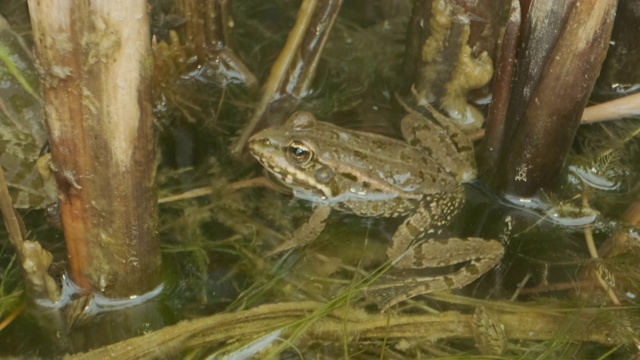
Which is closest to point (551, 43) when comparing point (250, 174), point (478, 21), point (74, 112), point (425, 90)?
point (478, 21)

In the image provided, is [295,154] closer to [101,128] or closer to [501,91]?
[501,91]

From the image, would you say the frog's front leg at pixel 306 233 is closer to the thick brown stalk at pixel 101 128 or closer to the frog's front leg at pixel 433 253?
the frog's front leg at pixel 433 253

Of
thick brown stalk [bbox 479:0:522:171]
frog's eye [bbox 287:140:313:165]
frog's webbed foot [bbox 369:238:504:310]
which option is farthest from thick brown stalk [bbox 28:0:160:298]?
thick brown stalk [bbox 479:0:522:171]

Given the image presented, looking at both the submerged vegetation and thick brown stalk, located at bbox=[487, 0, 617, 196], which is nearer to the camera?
thick brown stalk, located at bbox=[487, 0, 617, 196]

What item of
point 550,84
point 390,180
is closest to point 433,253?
point 390,180

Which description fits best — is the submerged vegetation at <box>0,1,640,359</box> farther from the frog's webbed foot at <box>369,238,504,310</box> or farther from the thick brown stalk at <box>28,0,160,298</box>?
the thick brown stalk at <box>28,0,160,298</box>

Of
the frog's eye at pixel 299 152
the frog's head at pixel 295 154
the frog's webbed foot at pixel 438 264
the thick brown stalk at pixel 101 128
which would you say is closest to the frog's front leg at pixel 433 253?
the frog's webbed foot at pixel 438 264
